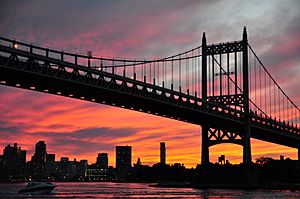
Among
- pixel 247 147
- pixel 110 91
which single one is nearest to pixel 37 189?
pixel 110 91

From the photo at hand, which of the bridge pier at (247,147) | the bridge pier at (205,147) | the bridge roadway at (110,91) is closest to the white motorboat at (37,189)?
the bridge roadway at (110,91)

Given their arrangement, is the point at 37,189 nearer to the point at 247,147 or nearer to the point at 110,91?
the point at 110,91

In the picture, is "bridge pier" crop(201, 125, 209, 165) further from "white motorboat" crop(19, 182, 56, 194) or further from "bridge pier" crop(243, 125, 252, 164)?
"white motorboat" crop(19, 182, 56, 194)

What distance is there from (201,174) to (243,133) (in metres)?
9.01

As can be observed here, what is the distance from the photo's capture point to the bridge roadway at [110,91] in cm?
5962

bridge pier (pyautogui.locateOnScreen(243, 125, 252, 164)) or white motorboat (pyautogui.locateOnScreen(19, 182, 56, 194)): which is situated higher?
bridge pier (pyautogui.locateOnScreen(243, 125, 252, 164))

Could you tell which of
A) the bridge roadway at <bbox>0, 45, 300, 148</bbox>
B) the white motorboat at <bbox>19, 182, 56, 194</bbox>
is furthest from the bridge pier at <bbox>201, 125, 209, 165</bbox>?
the white motorboat at <bbox>19, 182, 56, 194</bbox>

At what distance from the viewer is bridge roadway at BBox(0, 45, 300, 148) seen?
5962cm

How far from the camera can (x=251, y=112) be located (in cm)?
8956

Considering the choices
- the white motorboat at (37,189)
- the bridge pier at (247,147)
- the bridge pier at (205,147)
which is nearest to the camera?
the white motorboat at (37,189)

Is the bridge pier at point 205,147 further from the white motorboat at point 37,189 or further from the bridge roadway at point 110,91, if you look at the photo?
the white motorboat at point 37,189

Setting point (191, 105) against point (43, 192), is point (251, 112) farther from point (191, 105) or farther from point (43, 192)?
point (43, 192)

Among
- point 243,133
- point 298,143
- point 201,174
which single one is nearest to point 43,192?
point 201,174

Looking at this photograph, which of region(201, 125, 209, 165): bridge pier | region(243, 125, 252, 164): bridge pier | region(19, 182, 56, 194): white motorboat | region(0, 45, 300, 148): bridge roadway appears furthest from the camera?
region(201, 125, 209, 165): bridge pier
